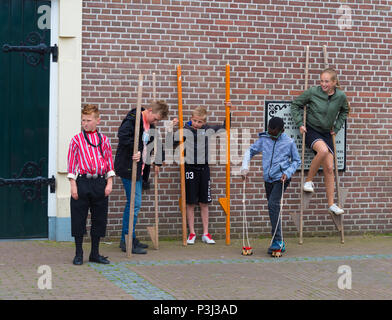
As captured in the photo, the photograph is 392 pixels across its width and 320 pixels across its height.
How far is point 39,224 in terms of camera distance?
28.9 ft

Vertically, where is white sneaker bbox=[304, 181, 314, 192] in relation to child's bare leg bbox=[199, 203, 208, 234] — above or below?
above

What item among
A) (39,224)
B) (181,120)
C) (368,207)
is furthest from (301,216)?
(39,224)

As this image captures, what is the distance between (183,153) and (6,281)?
10.3 feet

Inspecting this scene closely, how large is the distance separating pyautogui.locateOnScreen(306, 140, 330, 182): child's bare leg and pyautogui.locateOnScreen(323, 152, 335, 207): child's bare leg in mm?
70

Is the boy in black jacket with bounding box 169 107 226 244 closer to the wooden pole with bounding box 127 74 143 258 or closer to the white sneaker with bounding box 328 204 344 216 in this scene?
the wooden pole with bounding box 127 74 143 258

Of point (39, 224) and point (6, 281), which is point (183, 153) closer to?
point (39, 224)

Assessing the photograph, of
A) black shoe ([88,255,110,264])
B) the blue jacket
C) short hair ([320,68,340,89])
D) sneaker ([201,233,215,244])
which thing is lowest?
black shoe ([88,255,110,264])

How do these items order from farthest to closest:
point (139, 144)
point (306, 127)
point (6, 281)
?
point (306, 127) < point (139, 144) < point (6, 281)

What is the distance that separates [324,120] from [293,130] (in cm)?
58

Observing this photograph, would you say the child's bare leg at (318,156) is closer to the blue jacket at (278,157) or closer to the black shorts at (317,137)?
the black shorts at (317,137)

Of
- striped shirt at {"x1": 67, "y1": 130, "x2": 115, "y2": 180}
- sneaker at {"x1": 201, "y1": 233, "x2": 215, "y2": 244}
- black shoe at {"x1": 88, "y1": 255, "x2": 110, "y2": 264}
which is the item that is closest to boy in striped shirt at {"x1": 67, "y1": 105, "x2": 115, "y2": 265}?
striped shirt at {"x1": 67, "y1": 130, "x2": 115, "y2": 180}

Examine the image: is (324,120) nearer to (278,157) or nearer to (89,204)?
(278,157)

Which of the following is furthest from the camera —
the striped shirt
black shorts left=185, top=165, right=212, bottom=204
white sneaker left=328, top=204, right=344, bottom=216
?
white sneaker left=328, top=204, right=344, bottom=216

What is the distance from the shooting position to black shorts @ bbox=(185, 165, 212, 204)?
8.88 m
